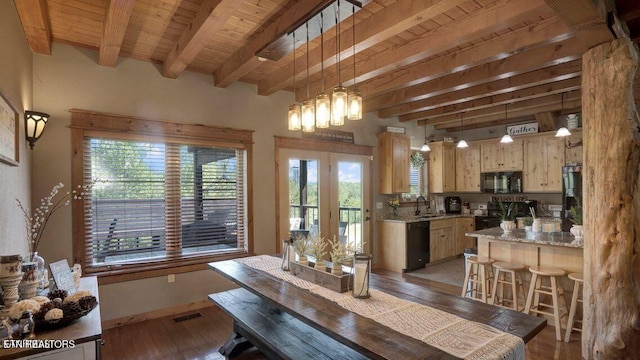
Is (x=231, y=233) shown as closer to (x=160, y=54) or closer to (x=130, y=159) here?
(x=130, y=159)

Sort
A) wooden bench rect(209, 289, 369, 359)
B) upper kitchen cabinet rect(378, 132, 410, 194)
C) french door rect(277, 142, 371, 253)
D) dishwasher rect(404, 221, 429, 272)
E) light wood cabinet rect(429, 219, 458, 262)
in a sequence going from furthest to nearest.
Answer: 1. light wood cabinet rect(429, 219, 458, 262)
2. upper kitchen cabinet rect(378, 132, 410, 194)
3. dishwasher rect(404, 221, 429, 272)
4. french door rect(277, 142, 371, 253)
5. wooden bench rect(209, 289, 369, 359)

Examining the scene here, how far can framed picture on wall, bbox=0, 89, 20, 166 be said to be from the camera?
189cm

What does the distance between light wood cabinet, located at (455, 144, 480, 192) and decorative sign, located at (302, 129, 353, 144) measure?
3.15 metres

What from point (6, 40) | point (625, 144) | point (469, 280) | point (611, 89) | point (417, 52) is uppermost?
point (417, 52)

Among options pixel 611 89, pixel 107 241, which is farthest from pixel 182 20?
pixel 611 89

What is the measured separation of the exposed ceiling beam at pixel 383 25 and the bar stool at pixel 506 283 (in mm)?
2737

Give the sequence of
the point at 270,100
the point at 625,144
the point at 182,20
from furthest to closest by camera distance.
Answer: the point at 270,100, the point at 182,20, the point at 625,144

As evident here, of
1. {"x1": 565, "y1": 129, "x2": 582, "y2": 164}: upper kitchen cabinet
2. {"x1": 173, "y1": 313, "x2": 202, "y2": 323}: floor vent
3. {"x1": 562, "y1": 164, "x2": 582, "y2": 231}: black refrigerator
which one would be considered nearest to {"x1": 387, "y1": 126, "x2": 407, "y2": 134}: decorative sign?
{"x1": 562, "y1": 164, "x2": 582, "y2": 231}: black refrigerator

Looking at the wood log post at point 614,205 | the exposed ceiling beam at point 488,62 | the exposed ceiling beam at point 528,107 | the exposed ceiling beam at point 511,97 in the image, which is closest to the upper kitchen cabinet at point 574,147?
the exposed ceiling beam at point 528,107

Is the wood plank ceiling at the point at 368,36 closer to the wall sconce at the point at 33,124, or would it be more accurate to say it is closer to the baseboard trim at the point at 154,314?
the wall sconce at the point at 33,124

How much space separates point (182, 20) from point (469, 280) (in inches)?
165

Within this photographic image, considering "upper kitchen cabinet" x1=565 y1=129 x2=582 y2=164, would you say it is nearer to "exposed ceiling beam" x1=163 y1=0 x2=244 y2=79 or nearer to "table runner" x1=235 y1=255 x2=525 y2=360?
"table runner" x1=235 y1=255 x2=525 y2=360

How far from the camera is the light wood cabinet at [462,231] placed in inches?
258

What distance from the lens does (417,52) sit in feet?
10.1
